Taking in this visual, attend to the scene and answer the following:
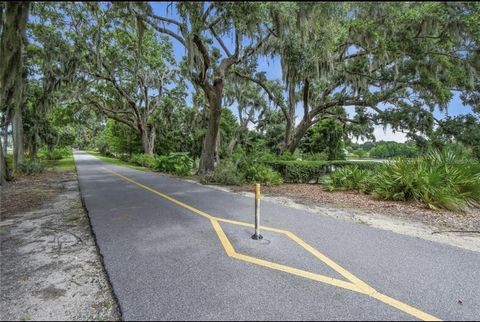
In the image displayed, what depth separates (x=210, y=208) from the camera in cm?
709

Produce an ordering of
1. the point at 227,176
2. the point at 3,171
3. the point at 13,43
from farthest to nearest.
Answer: the point at 227,176 < the point at 3,171 < the point at 13,43

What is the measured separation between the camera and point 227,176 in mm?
12336

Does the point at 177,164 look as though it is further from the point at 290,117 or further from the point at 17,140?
the point at 17,140

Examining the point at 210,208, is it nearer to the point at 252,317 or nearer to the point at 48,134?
the point at 252,317

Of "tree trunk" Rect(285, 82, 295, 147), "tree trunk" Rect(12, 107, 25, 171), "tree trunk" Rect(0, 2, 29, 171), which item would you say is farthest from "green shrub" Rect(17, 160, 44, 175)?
"tree trunk" Rect(285, 82, 295, 147)

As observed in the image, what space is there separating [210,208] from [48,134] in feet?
76.6

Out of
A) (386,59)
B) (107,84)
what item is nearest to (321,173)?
(386,59)

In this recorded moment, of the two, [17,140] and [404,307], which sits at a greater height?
[17,140]

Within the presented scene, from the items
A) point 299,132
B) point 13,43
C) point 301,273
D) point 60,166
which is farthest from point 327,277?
point 60,166

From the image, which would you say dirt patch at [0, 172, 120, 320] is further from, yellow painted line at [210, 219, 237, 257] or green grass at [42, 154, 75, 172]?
green grass at [42, 154, 75, 172]

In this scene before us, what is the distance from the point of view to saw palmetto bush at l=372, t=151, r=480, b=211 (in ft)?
24.1

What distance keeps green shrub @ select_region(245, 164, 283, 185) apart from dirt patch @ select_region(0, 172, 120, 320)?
7272 millimetres

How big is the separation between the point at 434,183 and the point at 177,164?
13.6 metres

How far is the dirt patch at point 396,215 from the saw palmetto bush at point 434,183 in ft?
1.08
